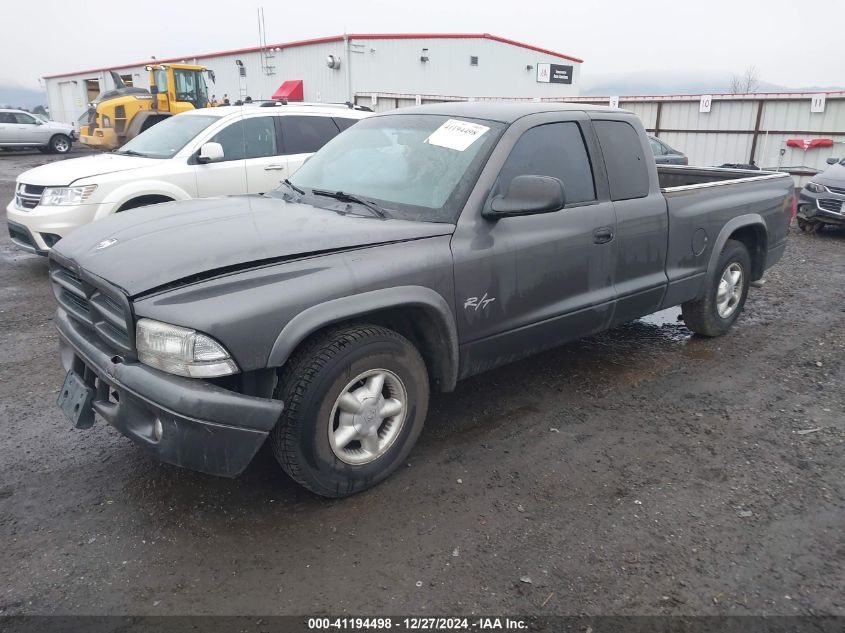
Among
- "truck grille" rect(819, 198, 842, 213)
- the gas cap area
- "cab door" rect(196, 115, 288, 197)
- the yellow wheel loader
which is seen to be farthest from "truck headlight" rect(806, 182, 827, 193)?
the yellow wheel loader

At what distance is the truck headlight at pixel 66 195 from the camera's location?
666cm

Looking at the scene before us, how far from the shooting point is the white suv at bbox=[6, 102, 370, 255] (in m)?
6.71

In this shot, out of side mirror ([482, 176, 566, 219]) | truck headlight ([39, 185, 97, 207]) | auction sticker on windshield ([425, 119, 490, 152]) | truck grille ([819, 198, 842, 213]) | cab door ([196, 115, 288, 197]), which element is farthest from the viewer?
truck grille ([819, 198, 842, 213])

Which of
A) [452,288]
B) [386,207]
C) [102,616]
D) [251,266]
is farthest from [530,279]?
[102,616]

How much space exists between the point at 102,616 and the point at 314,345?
1.31 metres

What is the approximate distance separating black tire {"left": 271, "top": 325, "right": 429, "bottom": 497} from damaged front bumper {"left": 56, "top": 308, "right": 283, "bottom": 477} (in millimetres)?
156

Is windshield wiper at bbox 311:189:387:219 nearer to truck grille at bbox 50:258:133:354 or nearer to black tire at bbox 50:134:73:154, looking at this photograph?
truck grille at bbox 50:258:133:354

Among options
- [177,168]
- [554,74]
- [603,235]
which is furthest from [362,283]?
[554,74]

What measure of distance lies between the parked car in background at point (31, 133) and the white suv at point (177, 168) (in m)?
21.4

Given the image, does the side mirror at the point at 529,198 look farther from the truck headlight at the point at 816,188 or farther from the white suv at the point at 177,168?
the truck headlight at the point at 816,188

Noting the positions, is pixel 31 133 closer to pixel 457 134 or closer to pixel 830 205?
pixel 830 205

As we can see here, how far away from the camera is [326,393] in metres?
2.89

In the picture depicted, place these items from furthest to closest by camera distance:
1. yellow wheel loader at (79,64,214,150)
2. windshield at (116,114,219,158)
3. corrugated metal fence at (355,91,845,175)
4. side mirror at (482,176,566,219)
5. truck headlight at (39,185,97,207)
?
yellow wheel loader at (79,64,214,150) < corrugated metal fence at (355,91,845,175) < windshield at (116,114,219,158) < truck headlight at (39,185,97,207) < side mirror at (482,176,566,219)

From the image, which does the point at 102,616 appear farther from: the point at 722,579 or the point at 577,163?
the point at 577,163
